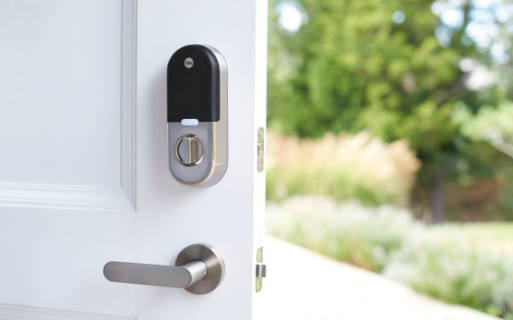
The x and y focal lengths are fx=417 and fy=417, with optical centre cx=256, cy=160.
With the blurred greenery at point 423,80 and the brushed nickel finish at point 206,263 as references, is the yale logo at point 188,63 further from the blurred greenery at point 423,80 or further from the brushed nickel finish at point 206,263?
the blurred greenery at point 423,80

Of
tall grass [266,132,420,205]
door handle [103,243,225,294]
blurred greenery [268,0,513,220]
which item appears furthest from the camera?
blurred greenery [268,0,513,220]

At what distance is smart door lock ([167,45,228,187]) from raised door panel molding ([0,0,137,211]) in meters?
0.08

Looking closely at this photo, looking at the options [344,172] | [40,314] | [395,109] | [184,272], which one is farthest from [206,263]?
[395,109]

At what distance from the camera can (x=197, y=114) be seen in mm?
470

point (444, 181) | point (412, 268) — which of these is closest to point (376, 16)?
point (444, 181)

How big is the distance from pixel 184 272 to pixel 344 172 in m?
4.32

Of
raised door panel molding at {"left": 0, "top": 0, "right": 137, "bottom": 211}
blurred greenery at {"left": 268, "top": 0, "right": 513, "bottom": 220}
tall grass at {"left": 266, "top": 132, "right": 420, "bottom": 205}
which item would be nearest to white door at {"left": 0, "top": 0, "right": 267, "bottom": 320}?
raised door panel molding at {"left": 0, "top": 0, "right": 137, "bottom": 211}

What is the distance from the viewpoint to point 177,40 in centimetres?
51

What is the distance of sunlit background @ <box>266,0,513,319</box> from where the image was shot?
4.89m

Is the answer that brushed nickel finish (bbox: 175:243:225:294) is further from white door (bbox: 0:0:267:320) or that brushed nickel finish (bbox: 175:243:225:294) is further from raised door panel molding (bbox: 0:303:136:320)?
raised door panel molding (bbox: 0:303:136:320)

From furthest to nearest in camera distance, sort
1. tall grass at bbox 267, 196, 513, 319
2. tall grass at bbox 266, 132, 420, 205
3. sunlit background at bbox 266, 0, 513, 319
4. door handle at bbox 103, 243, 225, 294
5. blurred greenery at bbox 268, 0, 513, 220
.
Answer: blurred greenery at bbox 268, 0, 513, 220, sunlit background at bbox 266, 0, 513, 319, tall grass at bbox 266, 132, 420, 205, tall grass at bbox 267, 196, 513, 319, door handle at bbox 103, 243, 225, 294

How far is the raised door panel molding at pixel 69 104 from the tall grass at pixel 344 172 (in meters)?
4.24

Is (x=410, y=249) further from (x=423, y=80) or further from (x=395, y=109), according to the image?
(x=423, y=80)

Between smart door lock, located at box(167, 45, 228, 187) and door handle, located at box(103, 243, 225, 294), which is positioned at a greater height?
smart door lock, located at box(167, 45, 228, 187)
